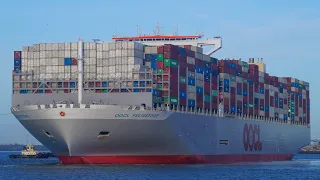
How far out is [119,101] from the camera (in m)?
58.2

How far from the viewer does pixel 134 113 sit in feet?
187

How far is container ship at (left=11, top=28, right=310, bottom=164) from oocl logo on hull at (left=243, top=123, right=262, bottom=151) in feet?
22.9

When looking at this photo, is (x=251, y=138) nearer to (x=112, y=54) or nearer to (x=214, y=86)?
(x=214, y=86)

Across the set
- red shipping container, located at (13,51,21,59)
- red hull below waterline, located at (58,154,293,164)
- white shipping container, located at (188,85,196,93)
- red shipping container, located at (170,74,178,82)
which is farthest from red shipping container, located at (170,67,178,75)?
red shipping container, located at (13,51,21,59)

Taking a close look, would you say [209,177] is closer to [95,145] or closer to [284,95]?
[95,145]

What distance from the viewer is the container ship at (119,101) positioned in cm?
5700

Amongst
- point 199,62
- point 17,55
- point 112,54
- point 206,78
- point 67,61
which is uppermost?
point 17,55

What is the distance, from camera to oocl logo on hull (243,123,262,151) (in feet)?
251

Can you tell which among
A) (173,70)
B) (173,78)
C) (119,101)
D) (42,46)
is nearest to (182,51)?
(173,70)

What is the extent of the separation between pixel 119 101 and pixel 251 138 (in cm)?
2451

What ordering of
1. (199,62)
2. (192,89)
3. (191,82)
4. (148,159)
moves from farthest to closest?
1. (199,62)
2. (192,89)
3. (191,82)
4. (148,159)

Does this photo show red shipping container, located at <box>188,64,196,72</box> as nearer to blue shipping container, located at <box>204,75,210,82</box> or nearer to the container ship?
the container ship

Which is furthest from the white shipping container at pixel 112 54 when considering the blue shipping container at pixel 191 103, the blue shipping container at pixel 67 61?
the blue shipping container at pixel 191 103

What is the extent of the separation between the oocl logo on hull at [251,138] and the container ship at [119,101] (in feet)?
22.9
